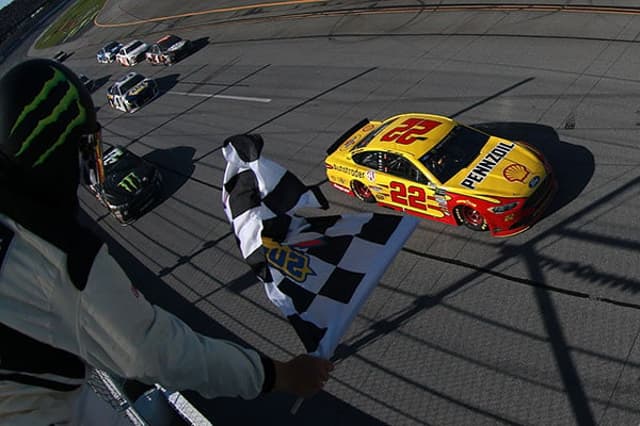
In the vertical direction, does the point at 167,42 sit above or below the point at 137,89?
above

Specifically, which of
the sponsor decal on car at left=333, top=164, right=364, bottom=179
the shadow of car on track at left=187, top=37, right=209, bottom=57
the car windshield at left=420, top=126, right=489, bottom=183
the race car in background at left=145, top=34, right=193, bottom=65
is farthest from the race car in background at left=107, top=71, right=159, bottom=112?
the car windshield at left=420, top=126, right=489, bottom=183

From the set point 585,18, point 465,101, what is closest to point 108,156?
point 465,101

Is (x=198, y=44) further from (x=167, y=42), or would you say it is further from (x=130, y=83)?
(x=130, y=83)

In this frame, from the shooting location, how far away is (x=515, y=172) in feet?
29.7

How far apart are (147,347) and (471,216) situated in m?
8.10

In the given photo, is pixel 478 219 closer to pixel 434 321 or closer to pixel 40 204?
pixel 434 321

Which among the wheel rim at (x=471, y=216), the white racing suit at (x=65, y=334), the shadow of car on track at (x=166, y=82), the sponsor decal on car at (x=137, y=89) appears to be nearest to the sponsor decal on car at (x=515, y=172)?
the wheel rim at (x=471, y=216)

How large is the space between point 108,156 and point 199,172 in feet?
8.64

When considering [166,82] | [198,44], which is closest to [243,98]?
[166,82]

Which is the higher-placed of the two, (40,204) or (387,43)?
(40,204)

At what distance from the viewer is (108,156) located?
611 inches

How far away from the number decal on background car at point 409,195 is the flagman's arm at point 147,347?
25.0 ft

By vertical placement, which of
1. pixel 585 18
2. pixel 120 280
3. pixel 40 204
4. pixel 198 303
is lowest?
pixel 585 18

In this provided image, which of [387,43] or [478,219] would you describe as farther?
[387,43]
